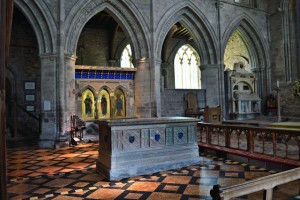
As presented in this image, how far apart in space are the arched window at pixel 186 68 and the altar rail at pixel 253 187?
1534 cm

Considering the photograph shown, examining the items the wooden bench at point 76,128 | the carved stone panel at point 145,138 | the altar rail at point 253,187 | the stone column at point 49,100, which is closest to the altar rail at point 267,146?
the carved stone panel at point 145,138

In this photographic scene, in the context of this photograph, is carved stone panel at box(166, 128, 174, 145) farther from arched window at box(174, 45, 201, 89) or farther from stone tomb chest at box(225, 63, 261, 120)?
arched window at box(174, 45, 201, 89)

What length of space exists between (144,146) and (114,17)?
22.9 ft

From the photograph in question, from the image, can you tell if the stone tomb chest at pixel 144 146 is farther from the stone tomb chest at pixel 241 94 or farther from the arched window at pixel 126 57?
the arched window at pixel 126 57

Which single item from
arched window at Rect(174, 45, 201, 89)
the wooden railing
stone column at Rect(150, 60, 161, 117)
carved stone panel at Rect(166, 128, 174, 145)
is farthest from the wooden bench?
arched window at Rect(174, 45, 201, 89)

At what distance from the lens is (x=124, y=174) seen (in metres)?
4.45

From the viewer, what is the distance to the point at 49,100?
8.48 m

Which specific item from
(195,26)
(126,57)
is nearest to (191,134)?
(195,26)

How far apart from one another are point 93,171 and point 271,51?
1299 cm

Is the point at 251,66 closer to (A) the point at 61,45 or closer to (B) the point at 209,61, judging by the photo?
(B) the point at 209,61

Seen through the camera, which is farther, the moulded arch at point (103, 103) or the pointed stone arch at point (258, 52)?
the pointed stone arch at point (258, 52)

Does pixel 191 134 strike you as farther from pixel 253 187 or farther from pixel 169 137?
pixel 253 187

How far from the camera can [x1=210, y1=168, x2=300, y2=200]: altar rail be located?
145cm

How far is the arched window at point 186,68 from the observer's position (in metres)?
Result: 17.2
